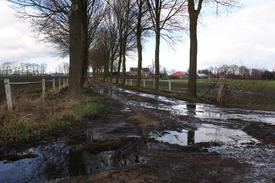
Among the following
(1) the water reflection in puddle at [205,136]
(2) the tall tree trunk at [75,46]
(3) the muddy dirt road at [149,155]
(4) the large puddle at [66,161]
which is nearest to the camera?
(3) the muddy dirt road at [149,155]

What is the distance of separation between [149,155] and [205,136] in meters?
2.82

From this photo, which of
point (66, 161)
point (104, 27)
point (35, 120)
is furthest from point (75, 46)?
point (104, 27)

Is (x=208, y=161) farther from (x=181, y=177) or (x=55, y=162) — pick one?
(x=55, y=162)

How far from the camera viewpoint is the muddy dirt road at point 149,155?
5.67m

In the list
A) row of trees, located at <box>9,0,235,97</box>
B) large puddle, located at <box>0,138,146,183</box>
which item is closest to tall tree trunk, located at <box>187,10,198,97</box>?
row of trees, located at <box>9,0,235,97</box>

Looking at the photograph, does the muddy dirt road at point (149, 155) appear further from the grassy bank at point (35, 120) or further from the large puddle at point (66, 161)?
the grassy bank at point (35, 120)

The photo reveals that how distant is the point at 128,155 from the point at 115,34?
153 feet

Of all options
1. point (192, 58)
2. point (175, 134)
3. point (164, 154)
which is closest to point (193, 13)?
point (192, 58)

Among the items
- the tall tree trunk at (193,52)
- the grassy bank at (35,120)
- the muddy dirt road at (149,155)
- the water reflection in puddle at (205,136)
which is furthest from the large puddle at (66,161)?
the tall tree trunk at (193,52)

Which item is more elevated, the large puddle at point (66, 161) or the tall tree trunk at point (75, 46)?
the tall tree trunk at point (75, 46)

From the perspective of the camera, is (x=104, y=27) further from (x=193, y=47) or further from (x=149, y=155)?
(x=149, y=155)

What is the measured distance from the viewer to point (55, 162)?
6.57m

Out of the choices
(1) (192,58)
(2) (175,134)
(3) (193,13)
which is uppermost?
(3) (193,13)

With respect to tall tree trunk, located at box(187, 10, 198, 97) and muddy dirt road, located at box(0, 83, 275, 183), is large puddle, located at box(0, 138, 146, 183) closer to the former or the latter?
muddy dirt road, located at box(0, 83, 275, 183)
